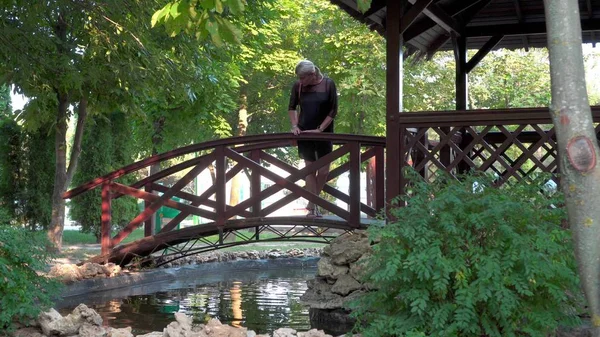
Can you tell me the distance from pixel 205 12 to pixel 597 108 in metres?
5.10

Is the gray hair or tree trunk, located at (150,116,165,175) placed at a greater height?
tree trunk, located at (150,116,165,175)

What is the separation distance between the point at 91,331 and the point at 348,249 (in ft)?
11.6

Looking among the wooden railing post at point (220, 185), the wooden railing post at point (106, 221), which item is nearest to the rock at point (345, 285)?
the wooden railing post at point (220, 185)

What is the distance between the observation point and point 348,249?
974 centimetres

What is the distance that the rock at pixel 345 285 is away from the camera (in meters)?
9.50

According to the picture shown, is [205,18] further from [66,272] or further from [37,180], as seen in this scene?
[37,180]

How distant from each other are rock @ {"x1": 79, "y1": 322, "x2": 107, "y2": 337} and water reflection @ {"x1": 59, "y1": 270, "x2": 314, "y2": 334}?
127 centimetres

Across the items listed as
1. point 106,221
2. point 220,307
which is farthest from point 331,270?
point 106,221

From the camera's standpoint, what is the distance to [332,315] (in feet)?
31.1

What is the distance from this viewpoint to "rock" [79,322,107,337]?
710 cm

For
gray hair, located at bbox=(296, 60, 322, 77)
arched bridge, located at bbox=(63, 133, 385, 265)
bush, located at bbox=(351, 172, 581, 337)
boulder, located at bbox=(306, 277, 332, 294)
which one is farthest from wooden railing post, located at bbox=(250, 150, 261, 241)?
bush, located at bbox=(351, 172, 581, 337)

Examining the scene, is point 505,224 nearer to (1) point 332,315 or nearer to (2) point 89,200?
(1) point 332,315

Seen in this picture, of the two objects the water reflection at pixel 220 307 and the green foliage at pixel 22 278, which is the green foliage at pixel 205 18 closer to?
the green foliage at pixel 22 278

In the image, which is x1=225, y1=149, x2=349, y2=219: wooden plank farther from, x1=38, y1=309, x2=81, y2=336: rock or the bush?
the bush
